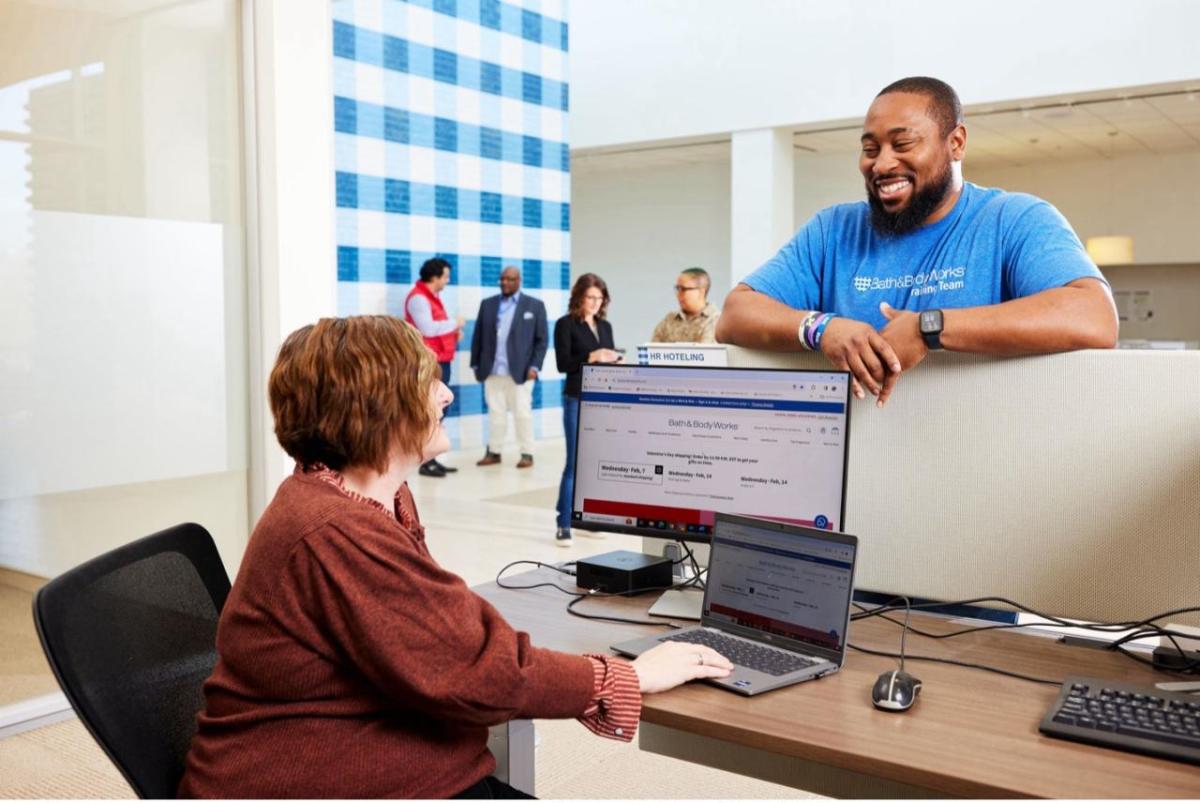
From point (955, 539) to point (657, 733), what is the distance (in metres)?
0.59

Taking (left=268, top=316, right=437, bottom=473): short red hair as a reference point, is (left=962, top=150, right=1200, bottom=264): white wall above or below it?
above

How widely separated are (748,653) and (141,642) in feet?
2.67

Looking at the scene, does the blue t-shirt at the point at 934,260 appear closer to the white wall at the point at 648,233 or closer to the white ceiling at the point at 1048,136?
the white ceiling at the point at 1048,136

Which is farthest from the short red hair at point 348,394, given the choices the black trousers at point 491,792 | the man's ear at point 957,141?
the man's ear at point 957,141

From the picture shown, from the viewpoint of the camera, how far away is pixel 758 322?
75.2 inches

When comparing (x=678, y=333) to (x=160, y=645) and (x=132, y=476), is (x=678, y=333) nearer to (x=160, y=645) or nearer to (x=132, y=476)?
(x=132, y=476)

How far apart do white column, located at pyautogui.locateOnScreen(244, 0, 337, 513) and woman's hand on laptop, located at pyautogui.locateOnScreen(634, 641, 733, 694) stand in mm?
2635

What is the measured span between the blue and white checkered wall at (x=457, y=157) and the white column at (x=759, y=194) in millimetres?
1717

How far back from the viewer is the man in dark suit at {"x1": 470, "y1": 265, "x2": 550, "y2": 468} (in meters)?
8.81

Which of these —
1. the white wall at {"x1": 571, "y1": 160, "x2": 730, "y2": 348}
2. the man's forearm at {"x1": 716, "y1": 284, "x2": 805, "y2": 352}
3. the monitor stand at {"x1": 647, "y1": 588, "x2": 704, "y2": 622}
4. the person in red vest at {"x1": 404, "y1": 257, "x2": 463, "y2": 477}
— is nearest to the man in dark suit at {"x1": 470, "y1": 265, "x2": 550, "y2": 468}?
the person in red vest at {"x1": 404, "y1": 257, "x2": 463, "y2": 477}

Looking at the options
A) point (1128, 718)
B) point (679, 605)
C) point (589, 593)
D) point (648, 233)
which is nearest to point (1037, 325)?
point (1128, 718)

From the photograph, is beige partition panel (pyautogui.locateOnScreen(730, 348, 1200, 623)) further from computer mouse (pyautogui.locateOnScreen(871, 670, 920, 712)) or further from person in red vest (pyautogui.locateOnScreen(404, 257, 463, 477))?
person in red vest (pyautogui.locateOnScreen(404, 257, 463, 477))

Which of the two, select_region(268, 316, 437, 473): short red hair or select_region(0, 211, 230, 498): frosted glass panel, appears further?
select_region(0, 211, 230, 498): frosted glass panel

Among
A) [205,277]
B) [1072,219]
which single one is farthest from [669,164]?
[205,277]
